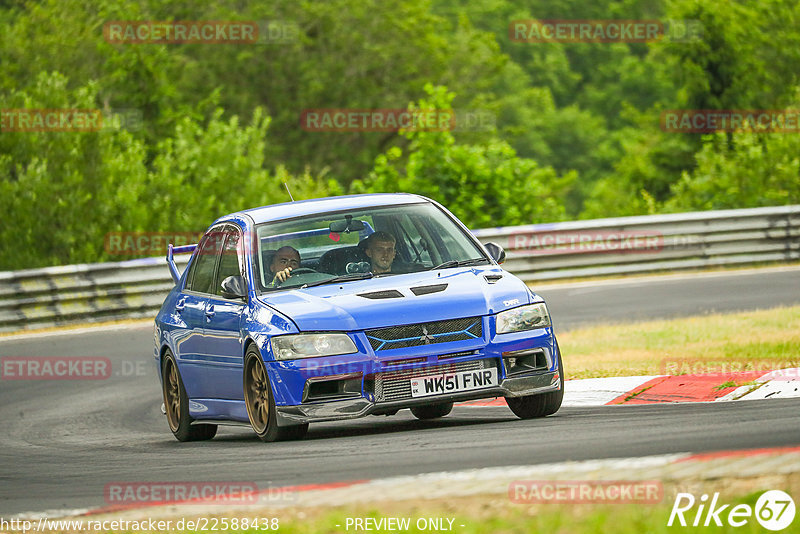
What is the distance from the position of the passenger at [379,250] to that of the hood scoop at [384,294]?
2.59 feet

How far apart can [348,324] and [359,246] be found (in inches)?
53.4

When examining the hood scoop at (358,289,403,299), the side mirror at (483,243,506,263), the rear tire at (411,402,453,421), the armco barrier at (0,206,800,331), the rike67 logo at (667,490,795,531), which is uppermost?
the side mirror at (483,243,506,263)

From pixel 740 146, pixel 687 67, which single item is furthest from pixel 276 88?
pixel 740 146

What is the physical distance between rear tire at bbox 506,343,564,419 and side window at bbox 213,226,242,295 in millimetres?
2175

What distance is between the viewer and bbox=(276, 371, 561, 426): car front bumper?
333 inches

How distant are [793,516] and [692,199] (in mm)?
24606

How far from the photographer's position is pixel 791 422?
7227 millimetres

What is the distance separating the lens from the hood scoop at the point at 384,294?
344 inches

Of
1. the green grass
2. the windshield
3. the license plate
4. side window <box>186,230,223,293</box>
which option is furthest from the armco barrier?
the license plate

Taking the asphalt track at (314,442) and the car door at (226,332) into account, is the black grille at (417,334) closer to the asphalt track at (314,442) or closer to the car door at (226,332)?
the asphalt track at (314,442)

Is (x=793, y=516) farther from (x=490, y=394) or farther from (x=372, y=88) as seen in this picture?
(x=372, y=88)

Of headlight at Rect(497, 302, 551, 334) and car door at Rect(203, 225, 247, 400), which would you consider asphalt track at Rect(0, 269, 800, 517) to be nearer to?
car door at Rect(203, 225, 247, 400)

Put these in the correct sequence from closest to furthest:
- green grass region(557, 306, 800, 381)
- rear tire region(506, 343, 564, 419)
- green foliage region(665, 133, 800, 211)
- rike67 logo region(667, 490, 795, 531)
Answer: rike67 logo region(667, 490, 795, 531)
rear tire region(506, 343, 564, 419)
green grass region(557, 306, 800, 381)
green foliage region(665, 133, 800, 211)

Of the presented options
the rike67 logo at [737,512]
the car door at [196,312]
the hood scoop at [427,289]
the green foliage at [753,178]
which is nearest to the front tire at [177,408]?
the car door at [196,312]
